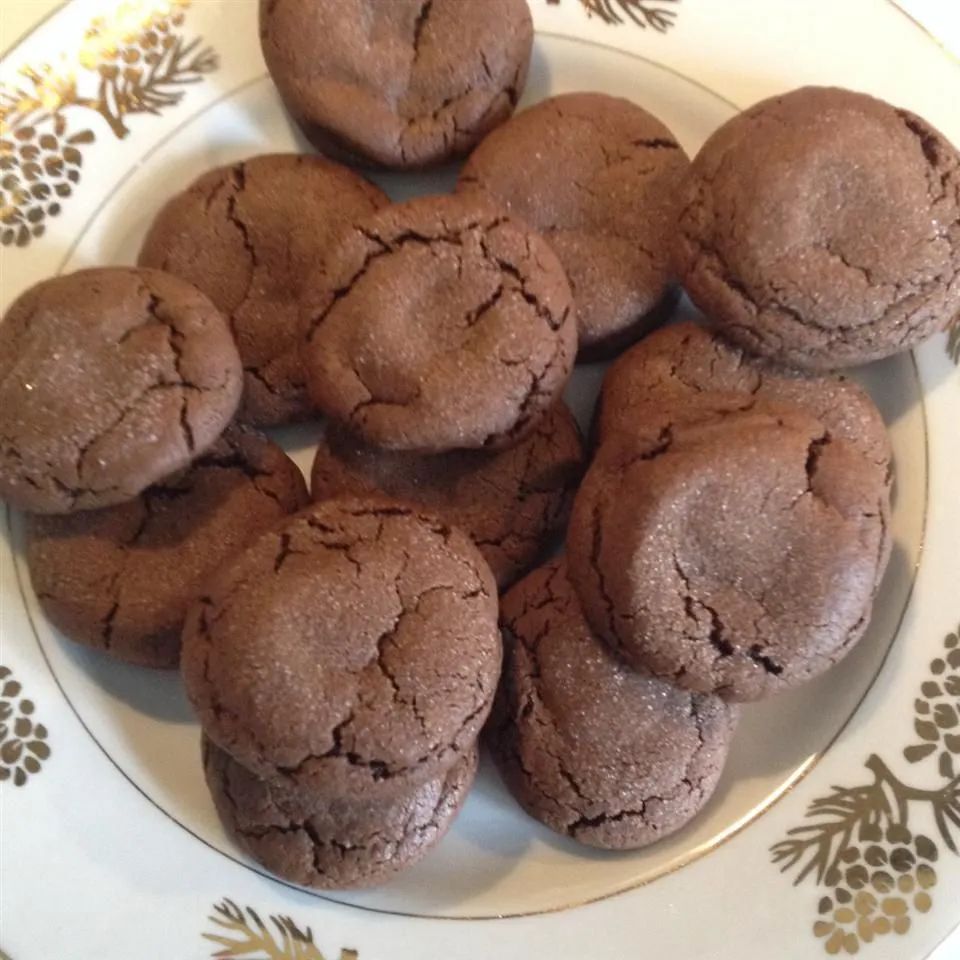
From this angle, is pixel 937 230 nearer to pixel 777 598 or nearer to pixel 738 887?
pixel 777 598

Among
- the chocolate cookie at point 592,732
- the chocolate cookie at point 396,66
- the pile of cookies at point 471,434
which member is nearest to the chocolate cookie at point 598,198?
the pile of cookies at point 471,434

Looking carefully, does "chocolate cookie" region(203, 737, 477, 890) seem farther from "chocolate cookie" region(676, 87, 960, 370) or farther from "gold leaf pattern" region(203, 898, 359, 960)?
"chocolate cookie" region(676, 87, 960, 370)

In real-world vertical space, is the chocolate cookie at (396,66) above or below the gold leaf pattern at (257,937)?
above

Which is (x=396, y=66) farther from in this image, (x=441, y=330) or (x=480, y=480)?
(x=480, y=480)

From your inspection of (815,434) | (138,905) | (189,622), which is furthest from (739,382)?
(138,905)

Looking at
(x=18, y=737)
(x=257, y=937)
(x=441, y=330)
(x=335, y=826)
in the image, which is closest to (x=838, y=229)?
(x=441, y=330)

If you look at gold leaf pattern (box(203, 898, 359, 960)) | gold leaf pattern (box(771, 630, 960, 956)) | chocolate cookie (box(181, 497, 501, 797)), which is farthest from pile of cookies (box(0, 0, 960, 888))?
gold leaf pattern (box(771, 630, 960, 956))

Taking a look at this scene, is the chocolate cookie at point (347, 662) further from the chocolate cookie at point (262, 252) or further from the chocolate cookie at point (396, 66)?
the chocolate cookie at point (396, 66)
